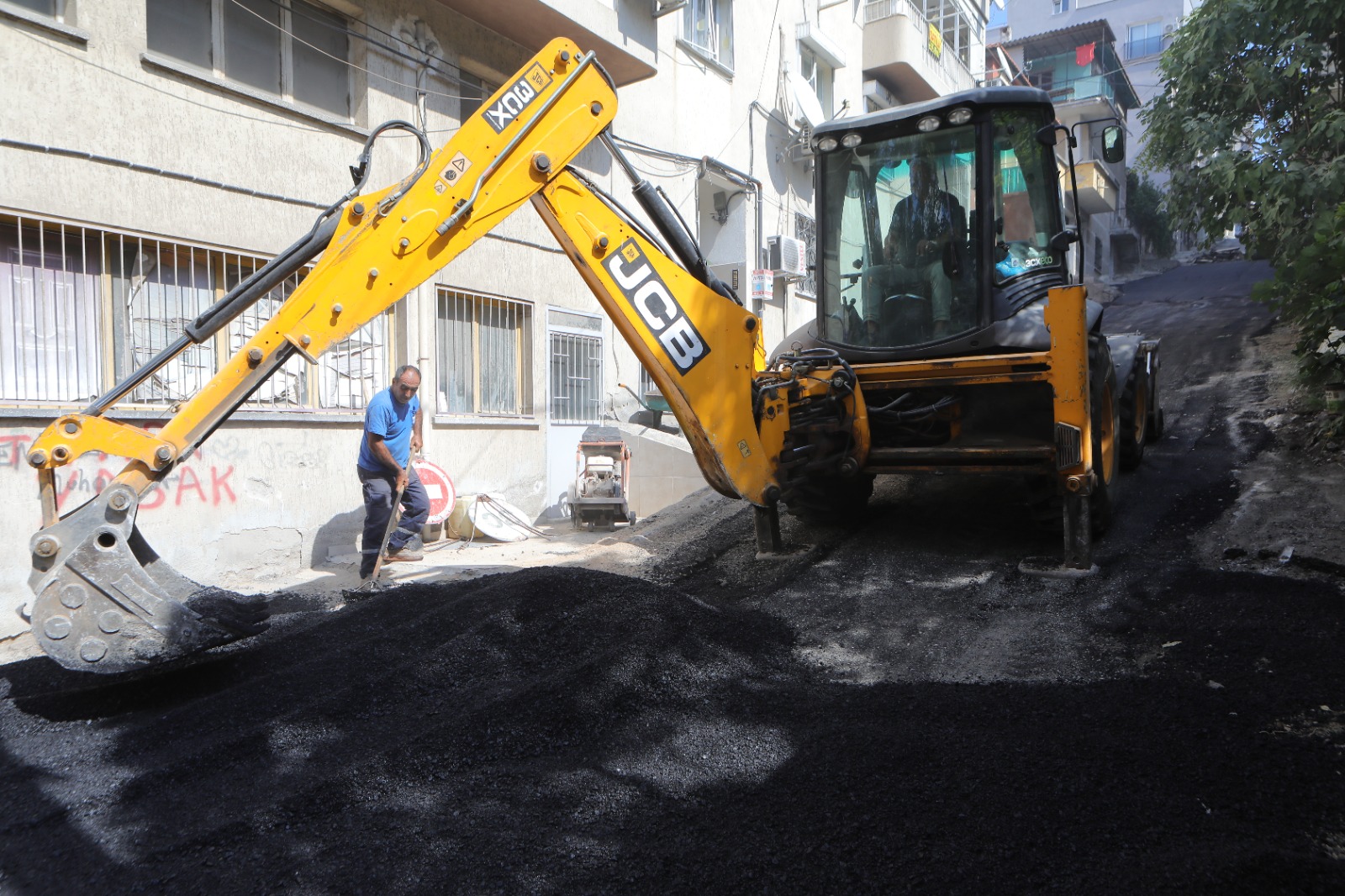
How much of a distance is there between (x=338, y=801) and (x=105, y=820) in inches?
26.0

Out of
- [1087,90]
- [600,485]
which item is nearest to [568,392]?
[600,485]

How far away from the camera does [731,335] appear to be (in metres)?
5.24

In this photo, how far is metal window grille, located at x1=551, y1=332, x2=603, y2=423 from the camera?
35.0 feet

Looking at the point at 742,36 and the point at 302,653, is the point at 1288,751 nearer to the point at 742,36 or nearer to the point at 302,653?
the point at 302,653

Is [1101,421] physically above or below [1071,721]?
above

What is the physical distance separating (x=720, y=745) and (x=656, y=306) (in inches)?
100

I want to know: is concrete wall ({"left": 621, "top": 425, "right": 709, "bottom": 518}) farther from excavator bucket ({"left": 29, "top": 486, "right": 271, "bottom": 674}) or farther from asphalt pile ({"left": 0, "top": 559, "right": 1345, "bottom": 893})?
excavator bucket ({"left": 29, "top": 486, "right": 271, "bottom": 674})

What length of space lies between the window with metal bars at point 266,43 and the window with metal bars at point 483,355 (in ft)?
6.90

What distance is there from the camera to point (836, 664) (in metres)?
4.36

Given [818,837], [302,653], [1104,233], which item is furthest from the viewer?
[1104,233]

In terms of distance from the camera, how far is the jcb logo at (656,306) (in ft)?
16.1

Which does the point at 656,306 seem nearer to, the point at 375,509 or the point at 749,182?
the point at 375,509

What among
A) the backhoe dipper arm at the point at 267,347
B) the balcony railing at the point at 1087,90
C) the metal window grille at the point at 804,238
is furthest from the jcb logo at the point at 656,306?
the balcony railing at the point at 1087,90

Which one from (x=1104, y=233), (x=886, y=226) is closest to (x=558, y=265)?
(x=886, y=226)
